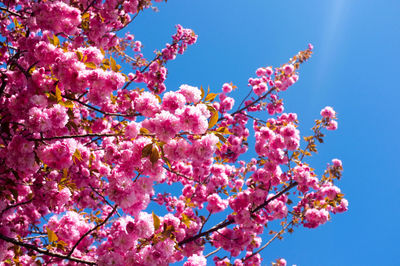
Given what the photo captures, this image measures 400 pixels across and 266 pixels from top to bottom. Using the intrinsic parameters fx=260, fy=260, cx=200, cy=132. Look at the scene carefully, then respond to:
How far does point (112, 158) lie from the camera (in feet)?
10.3

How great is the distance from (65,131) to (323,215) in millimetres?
4585

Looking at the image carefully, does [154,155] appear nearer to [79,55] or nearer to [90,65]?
[90,65]

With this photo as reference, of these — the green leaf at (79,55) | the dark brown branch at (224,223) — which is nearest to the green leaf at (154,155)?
the green leaf at (79,55)

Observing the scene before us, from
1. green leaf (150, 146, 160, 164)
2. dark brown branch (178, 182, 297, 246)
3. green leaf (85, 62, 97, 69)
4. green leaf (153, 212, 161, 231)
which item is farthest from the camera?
dark brown branch (178, 182, 297, 246)

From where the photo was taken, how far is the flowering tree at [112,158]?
8.31 feet

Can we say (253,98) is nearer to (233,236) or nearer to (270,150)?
(270,150)

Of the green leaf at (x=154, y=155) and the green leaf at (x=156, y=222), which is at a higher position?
the green leaf at (x=154, y=155)

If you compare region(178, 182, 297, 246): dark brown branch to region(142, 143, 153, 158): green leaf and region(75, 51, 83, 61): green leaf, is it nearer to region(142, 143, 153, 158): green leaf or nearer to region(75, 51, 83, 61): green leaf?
region(142, 143, 153, 158): green leaf

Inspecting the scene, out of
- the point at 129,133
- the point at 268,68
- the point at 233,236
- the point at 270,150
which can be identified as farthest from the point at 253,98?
the point at 129,133

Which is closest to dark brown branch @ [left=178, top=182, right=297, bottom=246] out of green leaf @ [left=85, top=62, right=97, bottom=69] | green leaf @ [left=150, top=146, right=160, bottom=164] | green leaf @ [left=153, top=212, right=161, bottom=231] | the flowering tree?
the flowering tree

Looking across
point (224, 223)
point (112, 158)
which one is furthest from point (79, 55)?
point (224, 223)

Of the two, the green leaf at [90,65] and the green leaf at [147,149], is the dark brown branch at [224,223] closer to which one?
the green leaf at [147,149]

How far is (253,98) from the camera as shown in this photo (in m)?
8.85

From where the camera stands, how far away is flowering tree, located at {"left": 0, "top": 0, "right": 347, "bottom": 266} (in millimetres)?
2533
